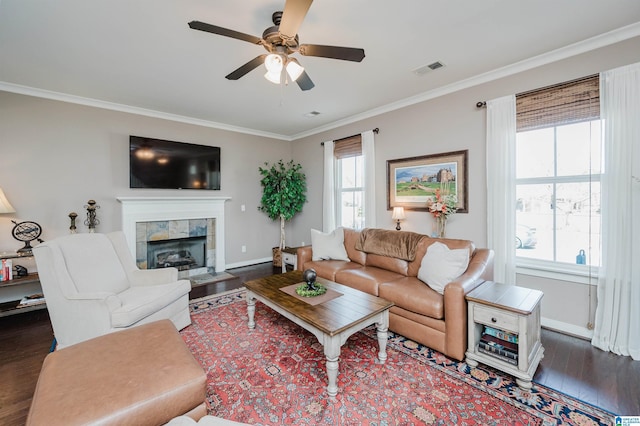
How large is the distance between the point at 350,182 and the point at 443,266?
2.69 meters

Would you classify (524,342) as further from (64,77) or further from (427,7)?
(64,77)

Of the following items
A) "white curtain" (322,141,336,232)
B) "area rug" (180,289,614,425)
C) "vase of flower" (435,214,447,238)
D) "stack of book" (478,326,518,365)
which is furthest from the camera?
Result: "white curtain" (322,141,336,232)

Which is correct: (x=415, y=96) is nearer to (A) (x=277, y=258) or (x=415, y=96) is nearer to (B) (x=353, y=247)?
(B) (x=353, y=247)

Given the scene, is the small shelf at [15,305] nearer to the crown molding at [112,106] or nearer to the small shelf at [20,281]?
the small shelf at [20,281]

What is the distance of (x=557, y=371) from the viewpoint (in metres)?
2.05

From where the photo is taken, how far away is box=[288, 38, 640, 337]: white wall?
2529mm

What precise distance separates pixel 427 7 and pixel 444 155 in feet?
6.10

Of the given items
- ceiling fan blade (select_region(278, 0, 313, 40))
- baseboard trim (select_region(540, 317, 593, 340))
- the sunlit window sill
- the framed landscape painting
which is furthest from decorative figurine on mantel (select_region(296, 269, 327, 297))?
baseboard trim (select_region(540, 317, 593, 340))

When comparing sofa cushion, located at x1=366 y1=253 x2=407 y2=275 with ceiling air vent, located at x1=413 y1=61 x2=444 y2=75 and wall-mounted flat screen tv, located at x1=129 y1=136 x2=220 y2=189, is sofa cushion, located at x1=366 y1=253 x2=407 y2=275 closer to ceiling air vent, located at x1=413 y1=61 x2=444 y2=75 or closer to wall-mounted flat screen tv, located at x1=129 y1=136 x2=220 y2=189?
ceiling air vent, located at x1=413 y1=61 x2=444 y2=75

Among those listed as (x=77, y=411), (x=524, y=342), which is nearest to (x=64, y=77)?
(x=77, y=411)

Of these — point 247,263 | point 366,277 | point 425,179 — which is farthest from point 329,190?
point 366,277

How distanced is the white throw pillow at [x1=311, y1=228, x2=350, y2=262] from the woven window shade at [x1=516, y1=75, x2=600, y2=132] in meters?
2.46

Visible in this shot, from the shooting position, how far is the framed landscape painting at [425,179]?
3344 millimetres

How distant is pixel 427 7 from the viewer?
6.51 ft
